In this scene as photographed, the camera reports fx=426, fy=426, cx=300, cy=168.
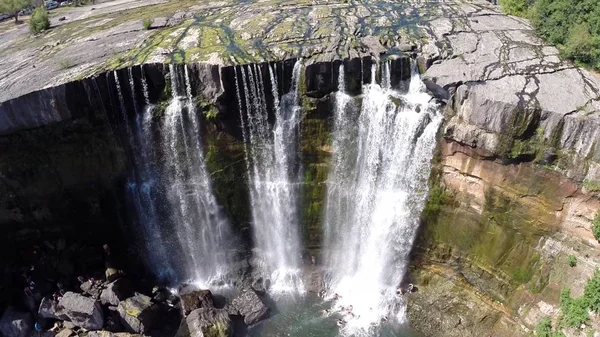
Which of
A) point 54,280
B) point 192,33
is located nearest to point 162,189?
point 54,280

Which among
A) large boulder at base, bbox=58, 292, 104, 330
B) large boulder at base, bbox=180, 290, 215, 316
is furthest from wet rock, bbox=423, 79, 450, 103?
large boulder at base, bbox=58, 292, 104, 330

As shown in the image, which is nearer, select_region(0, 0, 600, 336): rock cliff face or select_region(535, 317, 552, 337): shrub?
select_region(0, 0, 600, 336): rock cliff face

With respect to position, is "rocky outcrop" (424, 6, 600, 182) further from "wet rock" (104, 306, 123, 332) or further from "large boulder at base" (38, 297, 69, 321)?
"large boulder at base" (38, 297, 69, 321)

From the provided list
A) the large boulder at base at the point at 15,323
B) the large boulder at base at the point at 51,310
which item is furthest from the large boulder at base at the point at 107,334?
the large boulder at base at the point at 15,323

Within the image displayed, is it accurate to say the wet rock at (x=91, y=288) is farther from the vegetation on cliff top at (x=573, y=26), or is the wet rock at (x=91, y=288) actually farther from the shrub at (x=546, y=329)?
the vegetation on cliff top at (x=573, y=26)

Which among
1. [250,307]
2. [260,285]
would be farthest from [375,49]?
[250,307]

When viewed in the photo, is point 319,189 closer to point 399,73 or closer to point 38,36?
point 399,73
